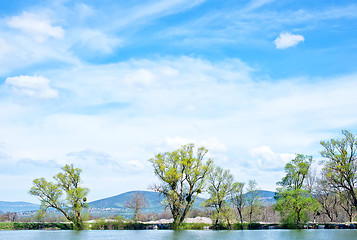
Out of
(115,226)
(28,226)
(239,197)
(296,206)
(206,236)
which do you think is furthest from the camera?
(239,197)

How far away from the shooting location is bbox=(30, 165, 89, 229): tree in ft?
163

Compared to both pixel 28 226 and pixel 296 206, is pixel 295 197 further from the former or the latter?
pixel 28 226

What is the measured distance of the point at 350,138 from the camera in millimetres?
46812

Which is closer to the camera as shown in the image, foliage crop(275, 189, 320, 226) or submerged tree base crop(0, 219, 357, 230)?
foliage crop(275, 189, 320, 226)

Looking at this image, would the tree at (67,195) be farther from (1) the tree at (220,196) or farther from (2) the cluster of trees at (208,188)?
(1) the tree at (220,196)

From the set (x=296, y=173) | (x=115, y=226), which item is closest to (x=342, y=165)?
(x=296, y=173)

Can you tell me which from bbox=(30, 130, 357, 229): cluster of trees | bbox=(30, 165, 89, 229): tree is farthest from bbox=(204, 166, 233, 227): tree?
bbox=(30, 165, 89, 229): tree

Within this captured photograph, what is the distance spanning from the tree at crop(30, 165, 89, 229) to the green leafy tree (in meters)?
28.7

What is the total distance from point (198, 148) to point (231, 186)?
864 centimetres

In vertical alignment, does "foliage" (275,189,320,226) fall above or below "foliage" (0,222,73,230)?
above

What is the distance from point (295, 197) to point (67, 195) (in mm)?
32561

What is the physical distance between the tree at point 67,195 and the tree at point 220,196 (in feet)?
60.6

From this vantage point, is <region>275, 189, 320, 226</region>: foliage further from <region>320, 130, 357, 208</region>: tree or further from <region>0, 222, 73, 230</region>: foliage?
<region>0, 222, 73, 230</region>: foliage

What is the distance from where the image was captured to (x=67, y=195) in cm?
4975
